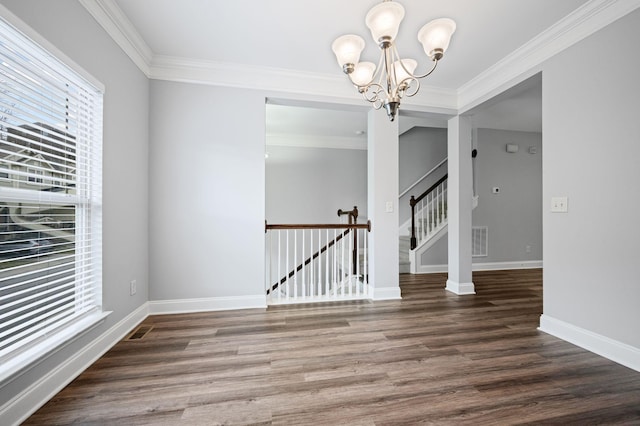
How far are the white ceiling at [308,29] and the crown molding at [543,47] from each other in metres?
0.06

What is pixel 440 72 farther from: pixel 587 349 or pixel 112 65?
pixel 112 65

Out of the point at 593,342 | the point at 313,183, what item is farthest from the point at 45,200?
the point at 313,183

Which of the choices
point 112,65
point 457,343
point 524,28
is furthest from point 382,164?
point 112,65

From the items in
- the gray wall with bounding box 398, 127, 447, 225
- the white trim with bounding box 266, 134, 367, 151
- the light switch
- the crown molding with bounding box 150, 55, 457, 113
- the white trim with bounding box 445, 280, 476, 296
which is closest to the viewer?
the light switch

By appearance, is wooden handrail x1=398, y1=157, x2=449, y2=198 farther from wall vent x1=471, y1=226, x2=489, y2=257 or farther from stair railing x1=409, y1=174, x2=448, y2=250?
wall vent x1=471, y1=226, x2=489, y2=257

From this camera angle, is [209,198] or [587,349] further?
[209,198]

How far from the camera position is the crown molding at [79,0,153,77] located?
6.10ft

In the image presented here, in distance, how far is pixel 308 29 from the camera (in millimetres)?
2217

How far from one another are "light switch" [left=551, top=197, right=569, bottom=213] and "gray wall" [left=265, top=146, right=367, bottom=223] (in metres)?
3.71

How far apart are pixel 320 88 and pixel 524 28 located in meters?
1.86

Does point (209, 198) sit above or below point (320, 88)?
below

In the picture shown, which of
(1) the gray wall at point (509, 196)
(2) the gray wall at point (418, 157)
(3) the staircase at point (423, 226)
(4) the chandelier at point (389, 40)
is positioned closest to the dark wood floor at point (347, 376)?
(4) the chandelier at point (389, 40)

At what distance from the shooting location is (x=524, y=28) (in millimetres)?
2232

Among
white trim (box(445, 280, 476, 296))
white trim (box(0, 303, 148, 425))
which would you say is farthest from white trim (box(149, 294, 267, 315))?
white trim (box(445, 280, 476, 296))
